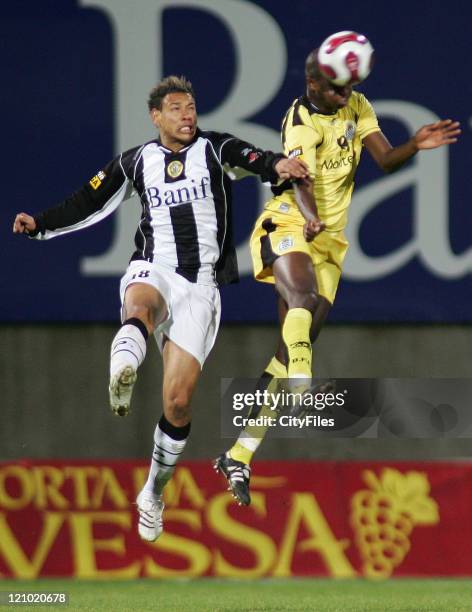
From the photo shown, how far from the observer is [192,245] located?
9.01 m

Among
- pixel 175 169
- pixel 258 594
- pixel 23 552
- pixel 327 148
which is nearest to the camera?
pixel 327 148

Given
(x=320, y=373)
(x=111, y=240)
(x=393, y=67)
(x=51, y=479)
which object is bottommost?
(x=51, y=479)

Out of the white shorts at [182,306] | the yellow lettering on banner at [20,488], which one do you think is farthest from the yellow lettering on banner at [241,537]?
the white shorts at [182,306]

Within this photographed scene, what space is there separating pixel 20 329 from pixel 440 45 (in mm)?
3884

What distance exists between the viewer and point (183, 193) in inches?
351

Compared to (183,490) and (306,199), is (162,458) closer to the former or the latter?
(306,199)

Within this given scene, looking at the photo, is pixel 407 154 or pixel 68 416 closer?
pixel 407 154

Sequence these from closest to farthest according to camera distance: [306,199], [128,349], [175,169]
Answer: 1. [128,349]
2. [306,199]
3. [175,169]

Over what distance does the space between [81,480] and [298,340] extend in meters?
4.23

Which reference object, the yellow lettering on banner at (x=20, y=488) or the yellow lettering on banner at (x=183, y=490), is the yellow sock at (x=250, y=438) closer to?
the yellow lettering on banner at (x=183, y=490)

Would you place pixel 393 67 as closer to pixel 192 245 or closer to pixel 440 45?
pixel 440 45

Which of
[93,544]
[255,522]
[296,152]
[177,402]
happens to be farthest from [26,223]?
[255,522]

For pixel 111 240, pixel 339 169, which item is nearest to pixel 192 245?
pixel 339 169

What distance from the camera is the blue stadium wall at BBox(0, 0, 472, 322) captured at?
1251cm
